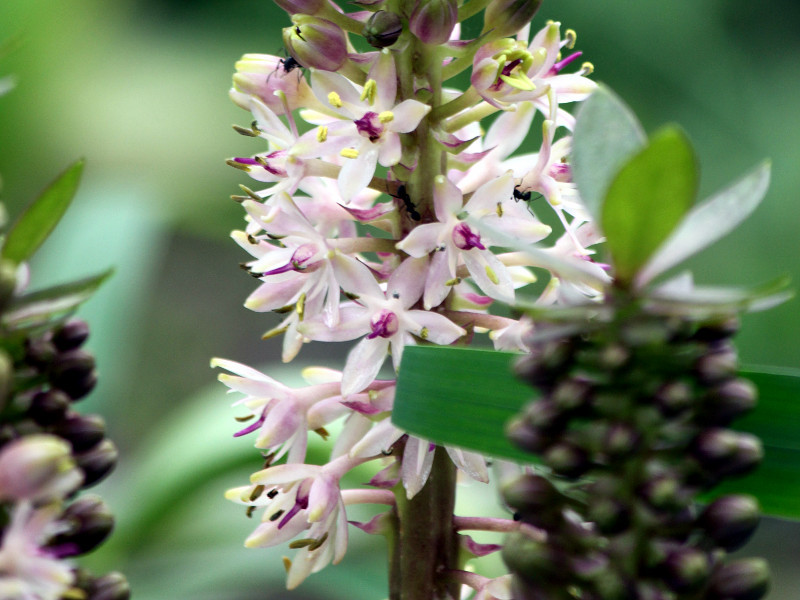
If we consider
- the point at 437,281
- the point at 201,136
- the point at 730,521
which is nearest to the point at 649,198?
the point at 730,521

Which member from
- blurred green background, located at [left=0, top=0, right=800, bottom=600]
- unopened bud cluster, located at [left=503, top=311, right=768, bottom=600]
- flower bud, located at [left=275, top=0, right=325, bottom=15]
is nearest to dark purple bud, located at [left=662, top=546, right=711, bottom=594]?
unopened bud cluster, located at [left=503, top=311, right=768, bottom=600]

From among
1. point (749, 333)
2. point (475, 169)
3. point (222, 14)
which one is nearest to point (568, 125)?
point (475, 169)

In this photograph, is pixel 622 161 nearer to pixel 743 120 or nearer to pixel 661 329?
pixel 661 329

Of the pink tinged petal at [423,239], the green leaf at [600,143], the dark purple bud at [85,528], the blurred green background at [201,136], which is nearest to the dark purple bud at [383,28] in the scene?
the pink tinged petal at [423,239]

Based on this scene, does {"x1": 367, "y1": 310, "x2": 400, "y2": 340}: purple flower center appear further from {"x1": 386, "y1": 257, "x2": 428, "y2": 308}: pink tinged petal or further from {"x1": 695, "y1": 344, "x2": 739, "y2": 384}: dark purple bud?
{"x1": 695, "y1": 344, "x2": 739, "y2": 384}: dark purple bud

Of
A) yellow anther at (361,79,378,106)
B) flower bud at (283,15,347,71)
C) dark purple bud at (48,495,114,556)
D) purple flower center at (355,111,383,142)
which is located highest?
flower bud at (283,15,347,71)

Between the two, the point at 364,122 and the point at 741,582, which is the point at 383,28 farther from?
the point at 741,582
